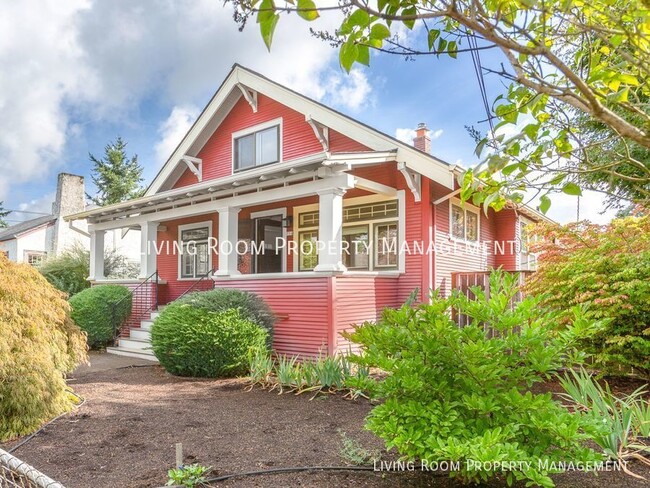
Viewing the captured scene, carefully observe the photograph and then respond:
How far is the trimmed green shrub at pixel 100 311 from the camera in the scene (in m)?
10.9

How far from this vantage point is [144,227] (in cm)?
1142

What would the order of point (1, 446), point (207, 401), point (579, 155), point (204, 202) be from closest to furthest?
point (579, 155) → point (1, 446) → point (207, 401) → point (204, 202)

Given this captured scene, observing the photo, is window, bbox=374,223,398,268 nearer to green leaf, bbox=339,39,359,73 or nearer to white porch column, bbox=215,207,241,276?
white porch column, bbox=215,207,241,276

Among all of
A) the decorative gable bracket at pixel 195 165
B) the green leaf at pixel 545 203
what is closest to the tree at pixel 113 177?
the decorative gable bracket at pixel 195 165

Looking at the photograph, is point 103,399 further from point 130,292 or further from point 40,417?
point 130,292

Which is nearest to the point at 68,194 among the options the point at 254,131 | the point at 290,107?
the point at 254,131

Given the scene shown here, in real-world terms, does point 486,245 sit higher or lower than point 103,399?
higher

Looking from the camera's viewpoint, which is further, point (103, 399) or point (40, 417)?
point (103, 399)

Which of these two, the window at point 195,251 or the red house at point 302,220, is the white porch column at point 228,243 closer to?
the red house at point 302,220

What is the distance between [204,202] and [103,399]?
5.22 meters

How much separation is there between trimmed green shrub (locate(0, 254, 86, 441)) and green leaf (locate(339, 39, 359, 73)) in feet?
15.6

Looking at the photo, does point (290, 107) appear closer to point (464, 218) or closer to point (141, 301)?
point (464, 218)

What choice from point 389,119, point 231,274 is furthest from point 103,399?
point 389,119

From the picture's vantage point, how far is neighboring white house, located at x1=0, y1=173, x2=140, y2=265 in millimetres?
22812
